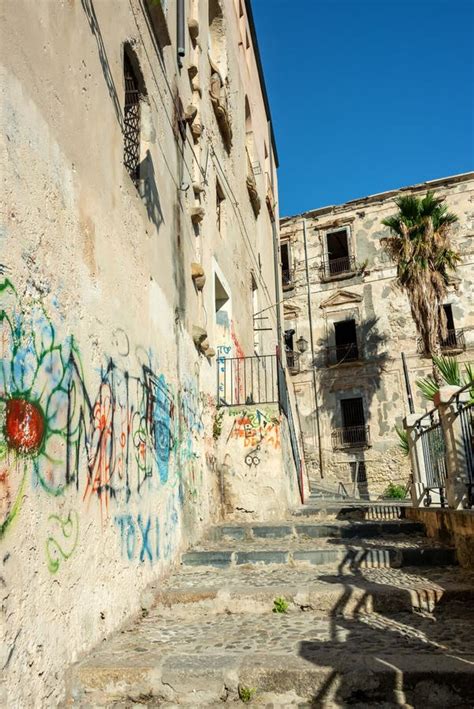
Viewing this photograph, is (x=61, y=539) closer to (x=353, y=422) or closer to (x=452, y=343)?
(x=353, y=422)

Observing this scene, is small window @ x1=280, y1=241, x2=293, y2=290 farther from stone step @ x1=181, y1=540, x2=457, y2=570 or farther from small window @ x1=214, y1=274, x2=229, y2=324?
stone step @ x1=181, y1=540, x2=457, y2=570

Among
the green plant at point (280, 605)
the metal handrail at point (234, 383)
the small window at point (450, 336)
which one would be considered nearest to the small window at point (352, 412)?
the small window at point (450, 336)

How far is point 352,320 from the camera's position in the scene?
79.8ft

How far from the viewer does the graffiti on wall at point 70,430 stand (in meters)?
2.83

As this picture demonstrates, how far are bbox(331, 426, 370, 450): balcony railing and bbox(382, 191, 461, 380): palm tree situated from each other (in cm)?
376

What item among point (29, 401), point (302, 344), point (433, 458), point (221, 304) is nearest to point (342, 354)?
point (302, 344)

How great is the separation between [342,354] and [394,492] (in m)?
6.03

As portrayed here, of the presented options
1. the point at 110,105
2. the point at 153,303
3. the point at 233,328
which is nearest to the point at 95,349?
the point at 153,303

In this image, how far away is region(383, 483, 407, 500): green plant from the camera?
21.1 m

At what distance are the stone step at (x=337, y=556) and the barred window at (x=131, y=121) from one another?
3808 millimetres

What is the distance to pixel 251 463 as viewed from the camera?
27.4ft

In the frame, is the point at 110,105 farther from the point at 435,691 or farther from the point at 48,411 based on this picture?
the point at 435,691

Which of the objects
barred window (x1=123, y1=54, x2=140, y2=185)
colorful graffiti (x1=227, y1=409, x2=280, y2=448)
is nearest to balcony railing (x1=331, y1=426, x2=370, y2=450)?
colorful graffiti (x1=227, y1=409, x2=280, y2=448)

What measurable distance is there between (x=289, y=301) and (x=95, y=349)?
861 inches
